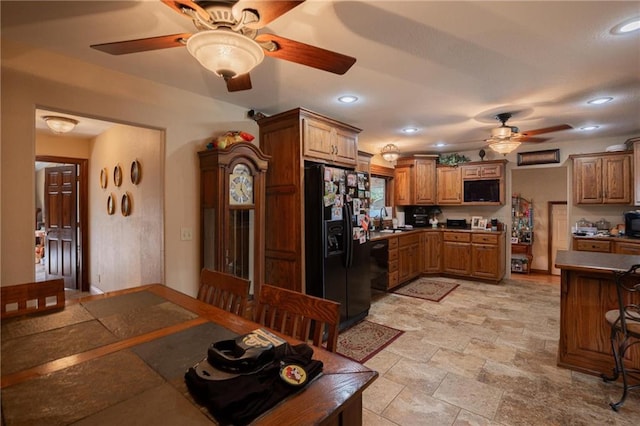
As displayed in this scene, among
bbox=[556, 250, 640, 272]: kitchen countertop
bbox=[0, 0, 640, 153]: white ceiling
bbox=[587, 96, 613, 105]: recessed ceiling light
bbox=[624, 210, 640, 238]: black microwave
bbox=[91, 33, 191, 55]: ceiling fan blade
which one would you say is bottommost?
bbox=[556, 250, 640, 272]: kitchen countertop

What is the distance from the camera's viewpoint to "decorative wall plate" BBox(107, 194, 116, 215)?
3996mm

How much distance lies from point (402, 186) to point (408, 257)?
1.58 meters

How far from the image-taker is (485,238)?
17.4 ft

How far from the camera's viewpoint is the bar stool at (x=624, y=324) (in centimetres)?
196

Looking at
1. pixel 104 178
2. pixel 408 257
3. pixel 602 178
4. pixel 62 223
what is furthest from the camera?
pixel 408 257

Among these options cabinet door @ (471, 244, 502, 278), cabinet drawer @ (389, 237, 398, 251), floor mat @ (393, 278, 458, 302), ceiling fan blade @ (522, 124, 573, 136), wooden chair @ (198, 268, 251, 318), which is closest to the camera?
wooden chair @ (198, 268, 251, 318)

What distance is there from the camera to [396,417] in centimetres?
195

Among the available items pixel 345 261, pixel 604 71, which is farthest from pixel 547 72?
pixel 345 261

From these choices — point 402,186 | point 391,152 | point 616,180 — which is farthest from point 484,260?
point 391,152

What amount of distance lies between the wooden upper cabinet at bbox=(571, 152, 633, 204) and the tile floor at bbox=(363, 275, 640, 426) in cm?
207

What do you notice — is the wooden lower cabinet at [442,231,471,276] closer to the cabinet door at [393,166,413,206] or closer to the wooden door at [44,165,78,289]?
the cabinet door at [393,166,413,206]

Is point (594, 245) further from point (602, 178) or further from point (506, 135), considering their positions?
point (506, 135)

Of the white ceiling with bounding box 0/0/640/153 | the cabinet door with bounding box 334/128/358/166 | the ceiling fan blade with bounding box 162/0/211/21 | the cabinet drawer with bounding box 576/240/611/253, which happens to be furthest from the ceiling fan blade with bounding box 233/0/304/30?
the cabinet drawer with bounding box 576/240/611/253

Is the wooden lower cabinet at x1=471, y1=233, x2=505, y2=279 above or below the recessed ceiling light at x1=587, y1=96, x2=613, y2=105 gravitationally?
below
